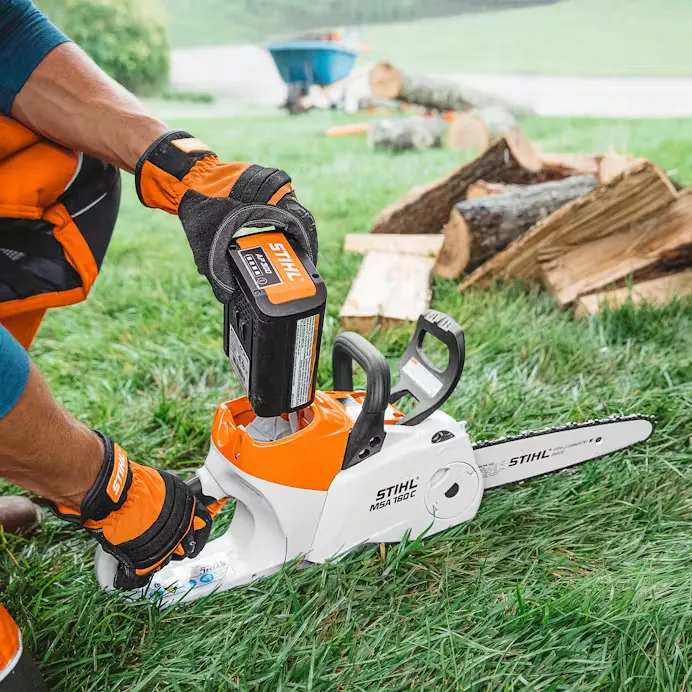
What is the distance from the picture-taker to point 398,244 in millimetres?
3580

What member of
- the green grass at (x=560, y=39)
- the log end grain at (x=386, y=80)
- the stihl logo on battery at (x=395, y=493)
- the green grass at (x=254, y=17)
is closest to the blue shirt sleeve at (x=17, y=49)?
the stihl logo on battery at (x=395, y=493)

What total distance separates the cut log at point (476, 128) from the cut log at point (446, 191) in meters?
3.33

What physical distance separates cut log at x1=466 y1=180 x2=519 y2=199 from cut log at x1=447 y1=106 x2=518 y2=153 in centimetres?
352

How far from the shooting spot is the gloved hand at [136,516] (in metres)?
1.32

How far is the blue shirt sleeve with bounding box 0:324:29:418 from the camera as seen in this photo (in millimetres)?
1081

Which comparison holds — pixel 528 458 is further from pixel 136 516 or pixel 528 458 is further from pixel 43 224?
pixel 43 224

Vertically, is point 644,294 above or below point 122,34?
below

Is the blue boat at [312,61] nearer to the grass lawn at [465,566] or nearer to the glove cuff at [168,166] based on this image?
the grass lawn at [465,566]

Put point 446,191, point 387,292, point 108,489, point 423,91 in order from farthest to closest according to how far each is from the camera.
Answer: point 423,91
point 446,191
point 387,292
point 108,489

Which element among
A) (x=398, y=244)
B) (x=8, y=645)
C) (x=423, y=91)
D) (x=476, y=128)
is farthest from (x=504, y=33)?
(x=8, y=645)

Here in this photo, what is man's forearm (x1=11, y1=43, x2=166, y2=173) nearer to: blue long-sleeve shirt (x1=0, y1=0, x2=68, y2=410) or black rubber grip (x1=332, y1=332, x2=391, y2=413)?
blue long-sleeve shirt (x1=0, y1=0, x2=68, y2=410)

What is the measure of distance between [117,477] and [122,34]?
759 centimetres

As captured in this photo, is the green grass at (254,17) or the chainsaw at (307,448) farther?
the green grass at (254,17)

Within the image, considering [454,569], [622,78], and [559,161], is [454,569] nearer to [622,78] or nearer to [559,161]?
[559,161]
